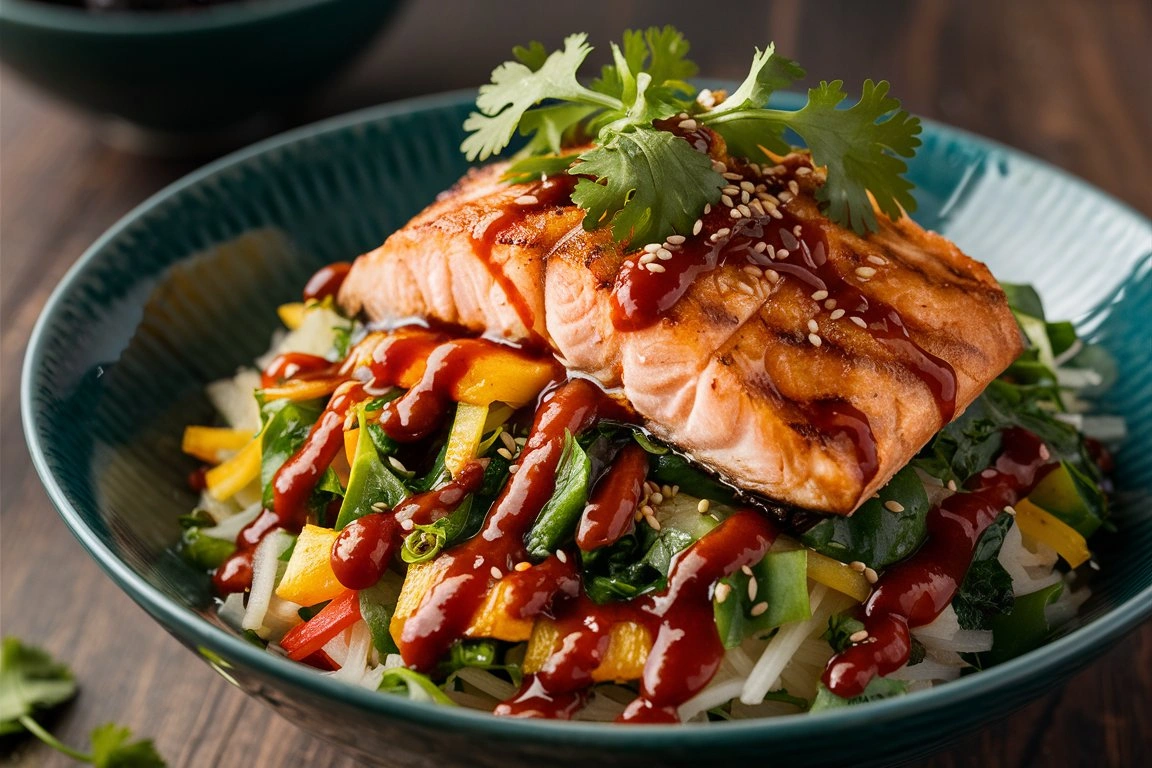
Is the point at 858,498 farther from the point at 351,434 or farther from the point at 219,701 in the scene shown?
the point at 219,701

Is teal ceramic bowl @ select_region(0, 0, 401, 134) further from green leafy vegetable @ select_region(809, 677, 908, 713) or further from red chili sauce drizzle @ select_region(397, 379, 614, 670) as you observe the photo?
green leafy vegetable @ select_region(809, 677, 908, 713)

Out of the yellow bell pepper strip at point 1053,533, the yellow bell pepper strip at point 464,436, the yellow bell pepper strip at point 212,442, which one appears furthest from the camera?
the yellow bell pepper strip at point 212,442

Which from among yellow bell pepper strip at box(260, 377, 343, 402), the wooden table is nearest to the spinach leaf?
the wooden table

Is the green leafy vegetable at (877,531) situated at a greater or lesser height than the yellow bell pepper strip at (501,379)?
lesser

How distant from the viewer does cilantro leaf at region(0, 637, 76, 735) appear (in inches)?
157

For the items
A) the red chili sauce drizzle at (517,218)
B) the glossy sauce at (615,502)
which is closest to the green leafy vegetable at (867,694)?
the glossy sauce at (615,502)

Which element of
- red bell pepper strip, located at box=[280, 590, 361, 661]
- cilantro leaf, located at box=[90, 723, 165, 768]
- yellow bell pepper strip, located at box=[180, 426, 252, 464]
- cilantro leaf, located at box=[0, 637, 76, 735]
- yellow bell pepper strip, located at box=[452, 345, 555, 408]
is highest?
yellow bell pepper strip, located at box=[452, 345, 555, 408]

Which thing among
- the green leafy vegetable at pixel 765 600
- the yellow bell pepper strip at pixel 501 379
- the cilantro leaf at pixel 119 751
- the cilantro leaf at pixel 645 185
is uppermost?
the cilantro leaf at pixel 645 185

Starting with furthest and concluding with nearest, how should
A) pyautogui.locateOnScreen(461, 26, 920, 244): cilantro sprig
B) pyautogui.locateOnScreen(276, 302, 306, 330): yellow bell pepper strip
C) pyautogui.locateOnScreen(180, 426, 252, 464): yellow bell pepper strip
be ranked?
1. pyautogui.locateOnScreen(276, 302, 306, 330): yellow bell pepper strip
2. pyautogui.locateOnScreen(180, 426, 252, 464): yellow bell pepper strip
3. pyautogui.locateOnScreen(461, 26, 920, 244): cilantro sprig

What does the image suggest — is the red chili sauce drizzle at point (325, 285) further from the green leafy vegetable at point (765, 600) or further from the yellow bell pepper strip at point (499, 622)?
the green leafy vegetable at point (765, 600)

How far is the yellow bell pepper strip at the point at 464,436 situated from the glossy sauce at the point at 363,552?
27 cm

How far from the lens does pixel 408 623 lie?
10.0 ft

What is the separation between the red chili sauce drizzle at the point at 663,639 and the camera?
292 cm

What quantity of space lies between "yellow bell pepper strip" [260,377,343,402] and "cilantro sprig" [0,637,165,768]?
1205 millimetres
